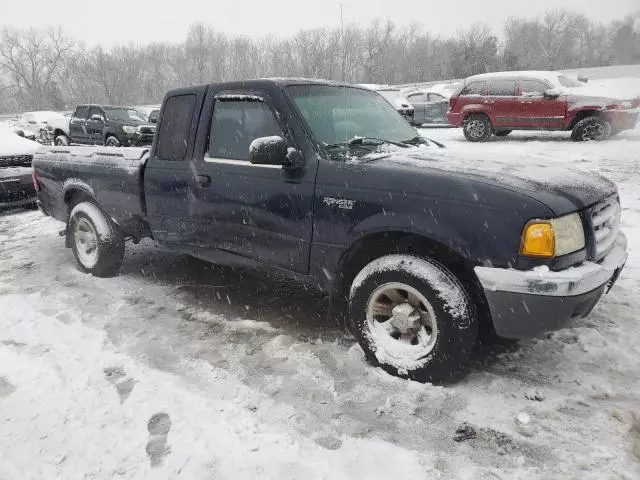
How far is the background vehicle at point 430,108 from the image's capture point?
63.3 feet

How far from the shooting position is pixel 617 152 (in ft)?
35.6

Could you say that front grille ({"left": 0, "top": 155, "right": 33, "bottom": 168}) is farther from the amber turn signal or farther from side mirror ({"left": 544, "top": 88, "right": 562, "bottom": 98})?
side mirror ({"left": 544, "top": 88, "right": 562, "bottom": 98})

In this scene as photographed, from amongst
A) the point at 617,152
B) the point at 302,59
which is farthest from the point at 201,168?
the point at 302,59

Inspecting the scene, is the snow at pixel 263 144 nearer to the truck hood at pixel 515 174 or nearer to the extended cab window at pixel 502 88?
the truck hood at pixel 515 174

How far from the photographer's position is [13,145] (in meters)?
9.06

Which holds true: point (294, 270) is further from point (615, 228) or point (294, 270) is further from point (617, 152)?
point (617, 152)

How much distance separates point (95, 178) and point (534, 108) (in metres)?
11.8

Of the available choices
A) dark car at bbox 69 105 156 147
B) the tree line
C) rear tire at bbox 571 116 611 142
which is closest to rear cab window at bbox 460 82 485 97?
rear tire at bbox 571 116 611 142

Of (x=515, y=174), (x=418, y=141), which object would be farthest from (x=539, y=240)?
(x=418, y=141)

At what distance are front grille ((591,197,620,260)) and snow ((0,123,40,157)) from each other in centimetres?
903

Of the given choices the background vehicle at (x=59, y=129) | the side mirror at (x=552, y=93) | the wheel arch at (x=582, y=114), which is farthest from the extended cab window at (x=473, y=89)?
the background vehicle at (x=59, y=129)

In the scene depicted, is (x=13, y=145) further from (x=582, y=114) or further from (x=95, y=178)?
(x=582, y=114)

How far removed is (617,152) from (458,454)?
10.7 meters

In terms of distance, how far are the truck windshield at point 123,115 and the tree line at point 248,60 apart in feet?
138
